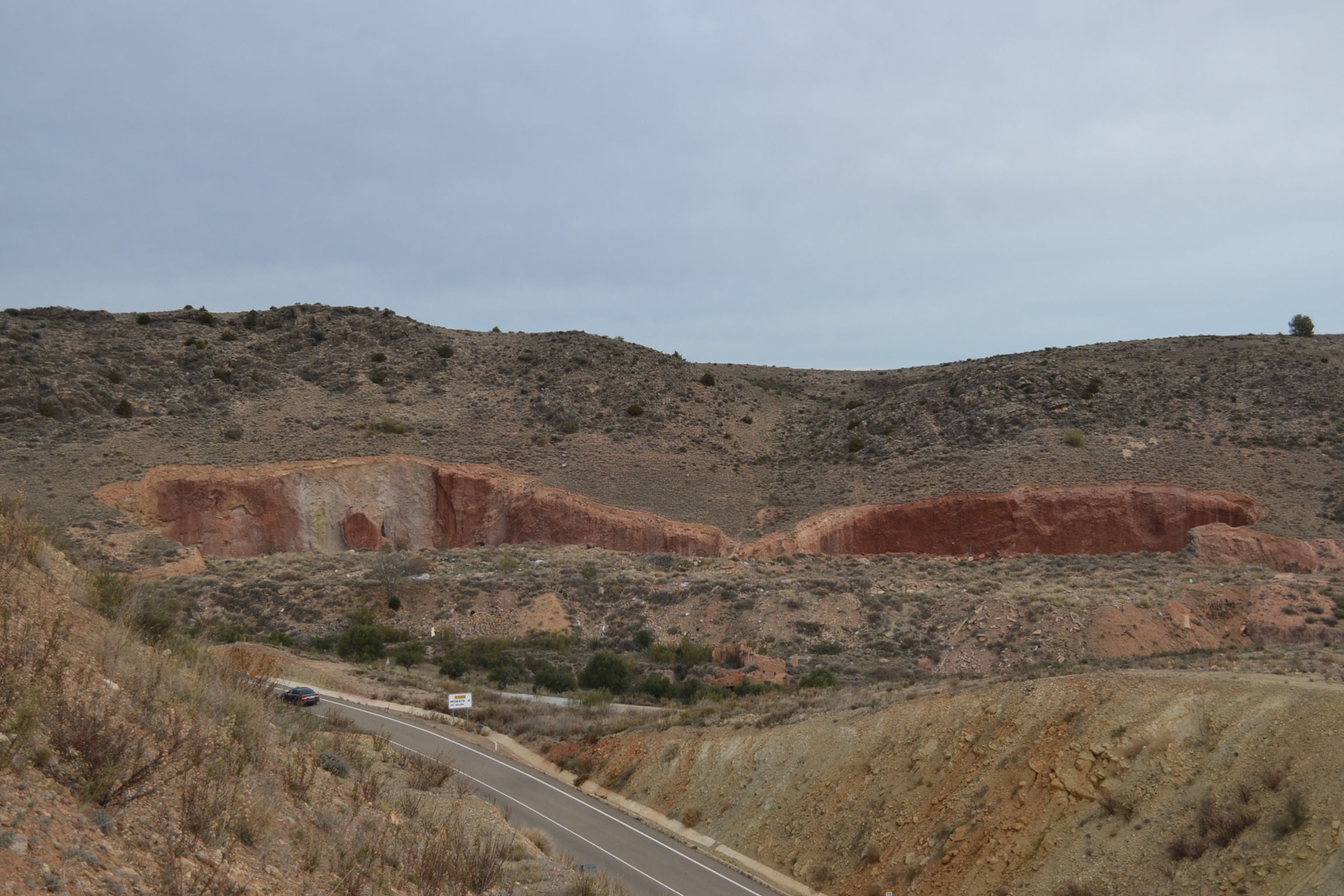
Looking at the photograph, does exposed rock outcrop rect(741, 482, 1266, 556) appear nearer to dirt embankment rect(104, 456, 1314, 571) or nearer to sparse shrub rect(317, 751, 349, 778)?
dirt embankment rect(104, 456, 1314, 571)

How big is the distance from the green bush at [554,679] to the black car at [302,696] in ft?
26.6

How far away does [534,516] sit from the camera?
50.2 metres

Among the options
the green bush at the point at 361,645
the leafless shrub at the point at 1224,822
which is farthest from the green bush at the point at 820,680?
the leafless shrub at the point at 1224,822

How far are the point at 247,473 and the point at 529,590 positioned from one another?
69.0 feet

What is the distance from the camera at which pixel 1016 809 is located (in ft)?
43.0

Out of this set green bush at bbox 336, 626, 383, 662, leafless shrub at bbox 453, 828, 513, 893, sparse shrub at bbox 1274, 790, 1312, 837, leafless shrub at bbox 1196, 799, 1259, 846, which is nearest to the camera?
leafless shrub at bbox 453, 828, 513, 893

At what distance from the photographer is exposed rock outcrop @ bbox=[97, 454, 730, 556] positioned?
4834 centimetres

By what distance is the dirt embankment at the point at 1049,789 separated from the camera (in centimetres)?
1070

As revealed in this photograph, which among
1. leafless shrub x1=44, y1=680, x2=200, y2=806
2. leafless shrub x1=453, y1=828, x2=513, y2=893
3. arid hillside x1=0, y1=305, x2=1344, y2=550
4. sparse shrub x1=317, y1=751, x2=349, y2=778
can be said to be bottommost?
leafless shrub x1=453, y1=828, x2=513, y2=893

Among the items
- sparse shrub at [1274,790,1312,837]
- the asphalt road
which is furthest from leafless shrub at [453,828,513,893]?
sparse shrub at [1274,790,1312,837]

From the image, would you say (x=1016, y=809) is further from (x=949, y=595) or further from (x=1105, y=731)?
(x=949, y=595)

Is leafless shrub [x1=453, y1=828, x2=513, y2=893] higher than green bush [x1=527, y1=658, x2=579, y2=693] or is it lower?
higher

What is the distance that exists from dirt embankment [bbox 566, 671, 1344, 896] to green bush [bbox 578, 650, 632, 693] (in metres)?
11.7

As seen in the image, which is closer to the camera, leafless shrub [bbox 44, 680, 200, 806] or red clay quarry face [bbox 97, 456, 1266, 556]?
leafless shrub [bbox 44, 680, 200, 806]
